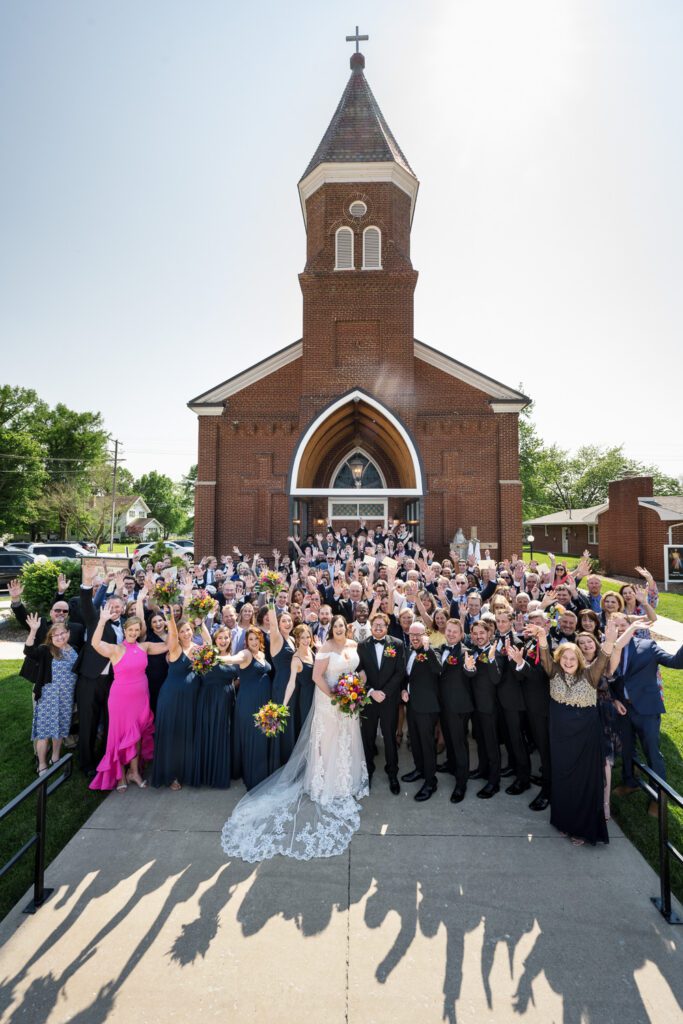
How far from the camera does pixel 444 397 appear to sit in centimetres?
1769

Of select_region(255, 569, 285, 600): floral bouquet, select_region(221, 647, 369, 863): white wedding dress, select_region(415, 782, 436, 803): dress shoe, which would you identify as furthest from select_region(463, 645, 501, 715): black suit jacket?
select_region(255, 569, 285, 600): floral bouquet

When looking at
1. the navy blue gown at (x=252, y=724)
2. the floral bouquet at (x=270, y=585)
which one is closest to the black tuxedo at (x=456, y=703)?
the navy blue gown at (x=252, y=724)

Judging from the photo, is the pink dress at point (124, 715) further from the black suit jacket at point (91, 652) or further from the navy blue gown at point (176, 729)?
the black suit jacket at point (91, 652)

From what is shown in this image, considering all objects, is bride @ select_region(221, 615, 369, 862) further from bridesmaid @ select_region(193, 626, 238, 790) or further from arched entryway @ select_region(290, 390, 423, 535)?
arched entryway @ select_region(290, 390, 423, 535)

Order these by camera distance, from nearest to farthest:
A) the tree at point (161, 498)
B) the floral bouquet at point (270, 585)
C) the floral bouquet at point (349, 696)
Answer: the floral bouquet at point (349, 696)
the floral bouquet at point (270, 585)
the tree at point (161, 498)

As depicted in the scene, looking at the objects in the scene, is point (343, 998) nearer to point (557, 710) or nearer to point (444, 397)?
point (557, 710)

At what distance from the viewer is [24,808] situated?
530 centimetres

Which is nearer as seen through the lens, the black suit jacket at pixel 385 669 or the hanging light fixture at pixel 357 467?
the black suit jacket at pixel 385 669

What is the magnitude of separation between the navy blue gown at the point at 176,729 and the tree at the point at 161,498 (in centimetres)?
7873

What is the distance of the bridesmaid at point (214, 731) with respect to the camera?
539cm

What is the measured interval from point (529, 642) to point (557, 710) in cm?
100

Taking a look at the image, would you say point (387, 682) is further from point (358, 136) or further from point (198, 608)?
point (358, 136)

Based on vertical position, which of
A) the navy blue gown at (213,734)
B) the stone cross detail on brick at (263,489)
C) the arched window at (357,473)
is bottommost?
the navy blue gown at (213,734)

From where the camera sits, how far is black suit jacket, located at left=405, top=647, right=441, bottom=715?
17.7ft
